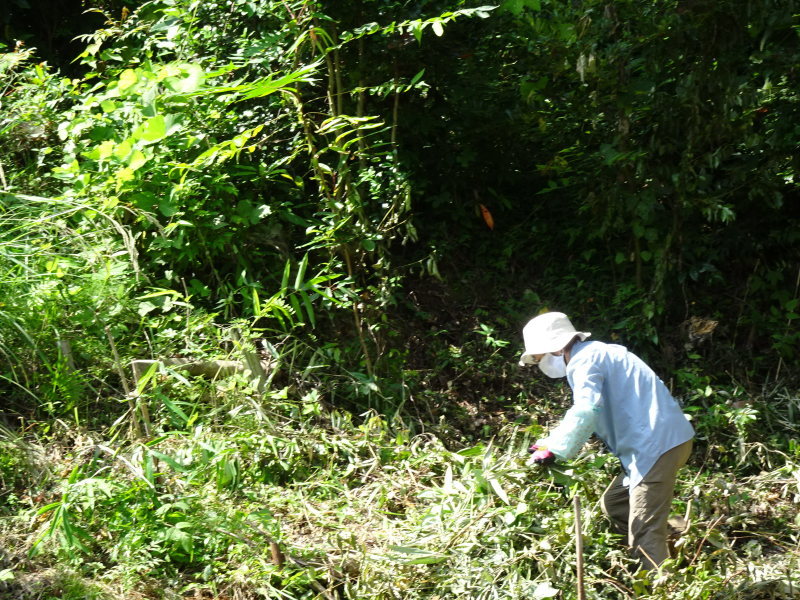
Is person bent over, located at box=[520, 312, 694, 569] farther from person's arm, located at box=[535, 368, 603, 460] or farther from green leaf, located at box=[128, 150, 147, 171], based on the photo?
green leaf, located at box=[128, 150, 147, 171]

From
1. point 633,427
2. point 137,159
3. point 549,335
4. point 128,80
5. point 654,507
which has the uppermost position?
point 128,80

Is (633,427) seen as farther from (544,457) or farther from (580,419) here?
(544,457)

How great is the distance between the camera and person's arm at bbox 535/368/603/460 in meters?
3.69

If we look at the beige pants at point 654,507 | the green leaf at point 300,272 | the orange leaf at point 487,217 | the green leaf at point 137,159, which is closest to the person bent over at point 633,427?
the beige pants at point 654,507

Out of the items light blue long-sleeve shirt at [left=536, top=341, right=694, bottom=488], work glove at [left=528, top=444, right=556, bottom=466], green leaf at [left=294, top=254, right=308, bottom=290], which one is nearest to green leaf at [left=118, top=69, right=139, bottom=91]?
green leaf at [left=294, top=254, right=308, bottom=290]

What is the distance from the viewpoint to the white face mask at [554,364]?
12.9 ft

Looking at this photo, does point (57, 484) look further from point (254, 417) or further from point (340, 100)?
point (340, 100)

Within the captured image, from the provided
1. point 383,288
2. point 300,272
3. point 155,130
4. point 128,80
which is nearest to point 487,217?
point 383,288

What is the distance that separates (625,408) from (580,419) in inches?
11.0

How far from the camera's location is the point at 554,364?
13.0ft

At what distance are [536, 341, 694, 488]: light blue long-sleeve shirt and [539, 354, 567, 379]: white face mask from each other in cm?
6

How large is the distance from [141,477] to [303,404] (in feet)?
4.15

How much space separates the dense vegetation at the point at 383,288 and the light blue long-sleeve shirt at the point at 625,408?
375mm

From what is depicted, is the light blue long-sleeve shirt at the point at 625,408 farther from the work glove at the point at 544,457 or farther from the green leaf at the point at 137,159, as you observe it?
the green leaf at the point at 137,159
